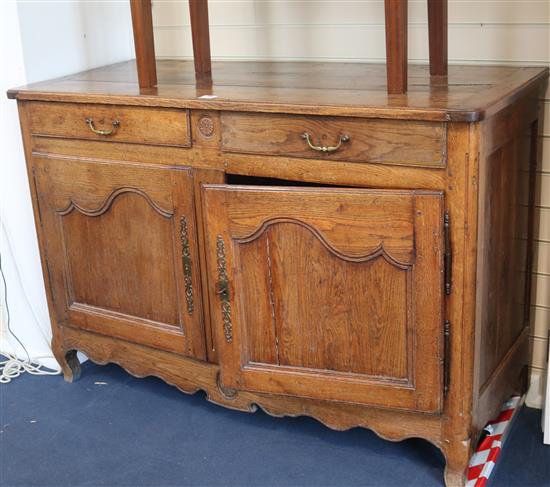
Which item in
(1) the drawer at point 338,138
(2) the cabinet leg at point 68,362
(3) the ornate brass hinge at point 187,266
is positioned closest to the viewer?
(1) the drawer at point 338,138

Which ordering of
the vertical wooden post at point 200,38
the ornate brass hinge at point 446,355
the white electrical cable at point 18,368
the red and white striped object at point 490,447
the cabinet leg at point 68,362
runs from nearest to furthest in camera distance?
the ornate brass hinge at point 446,355 < the red and white striped object at point 490,447 < the vertical wooden post at point 200,38 < the cabinet leg at point 68,362 < the white electrical cable at point 18,368

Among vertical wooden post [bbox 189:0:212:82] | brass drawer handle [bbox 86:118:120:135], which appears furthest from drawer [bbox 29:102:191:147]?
vertical wooden post [bbox 189:0:212:82]

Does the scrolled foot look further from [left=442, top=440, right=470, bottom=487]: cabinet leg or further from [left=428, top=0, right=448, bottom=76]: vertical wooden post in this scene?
[left=428, top=0, right=448, bottom=76]: vertical wooden post

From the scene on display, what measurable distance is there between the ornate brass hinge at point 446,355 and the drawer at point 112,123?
76 cm

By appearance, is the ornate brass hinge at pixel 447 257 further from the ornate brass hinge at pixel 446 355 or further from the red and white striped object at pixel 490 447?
the red and white striped object at pixel 490 447

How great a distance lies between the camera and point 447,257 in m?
1.87

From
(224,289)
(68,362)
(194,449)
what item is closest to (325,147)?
(224,289)

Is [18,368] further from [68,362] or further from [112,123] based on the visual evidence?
[112,123]

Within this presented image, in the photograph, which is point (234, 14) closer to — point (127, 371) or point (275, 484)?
point (127, 371)

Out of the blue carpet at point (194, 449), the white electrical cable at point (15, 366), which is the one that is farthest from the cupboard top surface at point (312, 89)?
the blue carpet at point (194, 449)

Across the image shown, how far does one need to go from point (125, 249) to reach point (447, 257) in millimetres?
909

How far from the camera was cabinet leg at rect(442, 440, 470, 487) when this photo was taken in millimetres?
1999

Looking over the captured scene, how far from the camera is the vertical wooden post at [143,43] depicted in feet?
7.45

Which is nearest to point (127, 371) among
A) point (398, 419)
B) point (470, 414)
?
point (398, 419)
